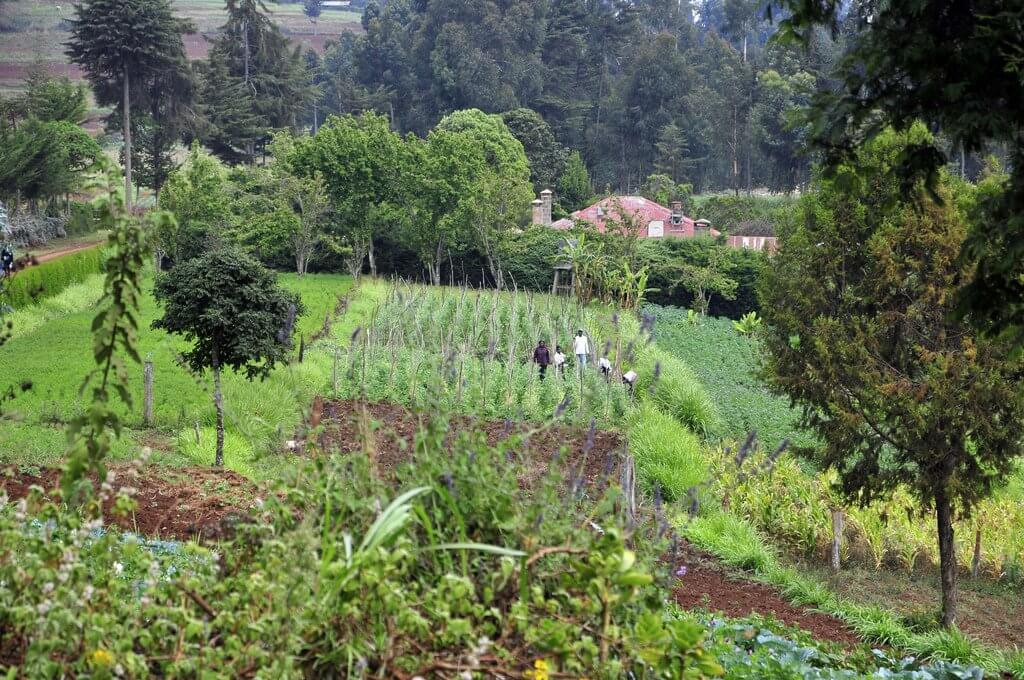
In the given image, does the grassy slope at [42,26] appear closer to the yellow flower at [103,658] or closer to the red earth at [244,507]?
the red earth at [244,507]

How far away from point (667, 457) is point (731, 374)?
37.1 ft

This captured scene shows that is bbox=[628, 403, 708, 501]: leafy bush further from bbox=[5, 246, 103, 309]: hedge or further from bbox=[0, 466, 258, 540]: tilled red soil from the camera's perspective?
bbox=[5, 246, 103, 309]: hedge

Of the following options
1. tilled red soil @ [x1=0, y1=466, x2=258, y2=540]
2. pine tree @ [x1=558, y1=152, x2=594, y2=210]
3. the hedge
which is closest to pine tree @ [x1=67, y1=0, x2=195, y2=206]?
the hedge

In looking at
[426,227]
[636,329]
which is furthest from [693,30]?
[636,329]

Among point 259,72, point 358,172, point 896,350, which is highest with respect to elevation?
point 259,72

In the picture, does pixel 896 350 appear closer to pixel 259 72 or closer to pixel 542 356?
pixel 542 356

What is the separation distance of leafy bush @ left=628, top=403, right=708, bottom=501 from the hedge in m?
13.9

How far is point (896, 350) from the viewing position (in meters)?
9.38

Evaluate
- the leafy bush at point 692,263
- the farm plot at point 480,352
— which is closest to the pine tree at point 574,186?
the leafy bush at point 692,263

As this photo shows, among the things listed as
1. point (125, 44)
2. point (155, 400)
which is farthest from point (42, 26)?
point (155, 400)

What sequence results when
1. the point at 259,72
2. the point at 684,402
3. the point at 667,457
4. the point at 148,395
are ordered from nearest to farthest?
the point at 667,457 < the point at 148,395 < the point at 684,402 < the point at 259,72

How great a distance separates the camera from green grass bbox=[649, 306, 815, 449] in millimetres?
16469

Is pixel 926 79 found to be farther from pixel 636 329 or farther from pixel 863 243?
pixel 636 329

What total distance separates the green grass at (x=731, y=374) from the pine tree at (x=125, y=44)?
79.7 feet
